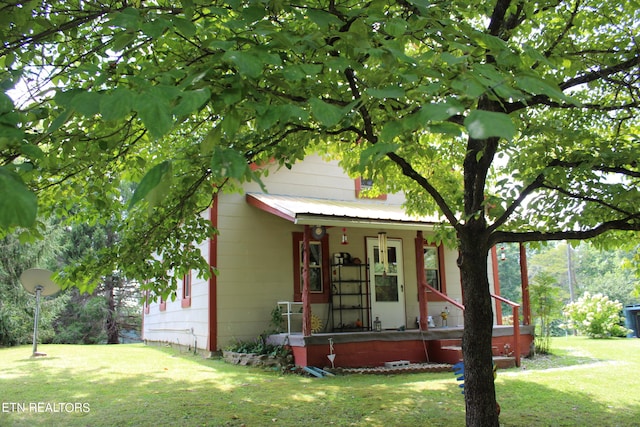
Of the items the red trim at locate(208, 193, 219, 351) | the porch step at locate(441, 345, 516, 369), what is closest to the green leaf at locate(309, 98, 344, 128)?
the porch step at locate(441, 345, 516, 369)

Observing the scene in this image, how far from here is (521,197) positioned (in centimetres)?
497

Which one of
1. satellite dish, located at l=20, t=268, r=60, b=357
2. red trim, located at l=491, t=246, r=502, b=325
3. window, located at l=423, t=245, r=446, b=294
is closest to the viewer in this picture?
satellite dish, located at l=20, t=268, r=60, b=357

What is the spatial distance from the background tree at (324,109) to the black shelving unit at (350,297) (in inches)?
181

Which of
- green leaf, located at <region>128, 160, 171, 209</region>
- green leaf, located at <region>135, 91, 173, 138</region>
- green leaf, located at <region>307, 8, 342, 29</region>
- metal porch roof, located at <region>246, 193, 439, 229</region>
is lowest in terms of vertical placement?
green leaf, located at <region>128, 160, 171, 209</region>

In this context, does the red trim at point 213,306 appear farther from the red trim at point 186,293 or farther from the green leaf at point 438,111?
the green leaf at point 438,111

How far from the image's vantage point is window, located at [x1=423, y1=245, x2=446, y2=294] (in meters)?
13.3

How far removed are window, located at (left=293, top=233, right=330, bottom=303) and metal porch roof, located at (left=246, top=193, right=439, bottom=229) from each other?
0.96m

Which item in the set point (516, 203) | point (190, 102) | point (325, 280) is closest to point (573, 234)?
point (516, 203)

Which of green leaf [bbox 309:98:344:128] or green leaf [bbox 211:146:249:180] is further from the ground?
green leaf [bbox 309:98:344:128]

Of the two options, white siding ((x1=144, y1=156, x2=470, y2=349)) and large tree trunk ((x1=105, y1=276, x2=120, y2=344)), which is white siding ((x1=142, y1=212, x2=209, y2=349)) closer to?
white siding ((x1=144, y1=156, x2=470, y2=349))

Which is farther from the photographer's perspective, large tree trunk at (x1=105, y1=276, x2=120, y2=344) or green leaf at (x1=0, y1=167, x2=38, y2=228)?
large tree trunk at (x1=105, y1=276, x2=120, y2=344)

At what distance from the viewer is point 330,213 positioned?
10180 millimetres

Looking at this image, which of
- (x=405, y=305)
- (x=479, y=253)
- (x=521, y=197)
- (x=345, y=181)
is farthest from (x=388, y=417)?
(x=345, y=181)

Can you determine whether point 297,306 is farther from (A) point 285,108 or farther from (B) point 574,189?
(A) point 285,108
